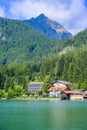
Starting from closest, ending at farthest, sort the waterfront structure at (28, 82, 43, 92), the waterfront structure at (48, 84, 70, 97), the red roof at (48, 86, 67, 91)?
1. the waterfront structure at (48, 84, 70, 97)
2. the red roof at (48, 86, 67, 91)
3. the waterfront structure at (28, 82, 43, 92)

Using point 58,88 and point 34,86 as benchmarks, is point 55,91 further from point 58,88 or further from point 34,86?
point 34,86

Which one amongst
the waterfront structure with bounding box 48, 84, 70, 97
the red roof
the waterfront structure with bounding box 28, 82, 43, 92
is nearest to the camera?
the waterfront structure with bounding box 48, 84, 70, 97

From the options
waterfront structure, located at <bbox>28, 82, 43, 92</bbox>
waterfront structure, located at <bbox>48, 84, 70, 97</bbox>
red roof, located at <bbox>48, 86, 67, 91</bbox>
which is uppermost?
waterfront structure, located at <bbox>28, 82, 43, 92</bbox>

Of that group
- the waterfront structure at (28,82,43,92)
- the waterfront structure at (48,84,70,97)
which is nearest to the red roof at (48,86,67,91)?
the waterfront structure at (48,84,70,97)

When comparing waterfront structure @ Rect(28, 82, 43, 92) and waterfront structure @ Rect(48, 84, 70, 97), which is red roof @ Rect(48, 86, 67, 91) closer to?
waterfront structure @ Rect(48, 84, 70, 97)

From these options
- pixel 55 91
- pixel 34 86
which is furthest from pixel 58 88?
pixel 34 86

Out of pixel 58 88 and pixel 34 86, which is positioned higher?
pixel 34 86

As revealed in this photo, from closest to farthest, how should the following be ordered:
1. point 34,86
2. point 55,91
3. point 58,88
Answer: point 55,91
point 58,88
point 34,86

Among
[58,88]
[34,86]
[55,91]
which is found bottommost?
[55,91]

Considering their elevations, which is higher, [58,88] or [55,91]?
[58,88]

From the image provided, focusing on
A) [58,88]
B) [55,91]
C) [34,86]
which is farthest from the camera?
[34,86]

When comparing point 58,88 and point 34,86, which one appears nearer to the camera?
point 58,88

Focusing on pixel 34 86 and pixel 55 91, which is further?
pixel 34 86

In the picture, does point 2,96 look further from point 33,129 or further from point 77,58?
point 33,129
